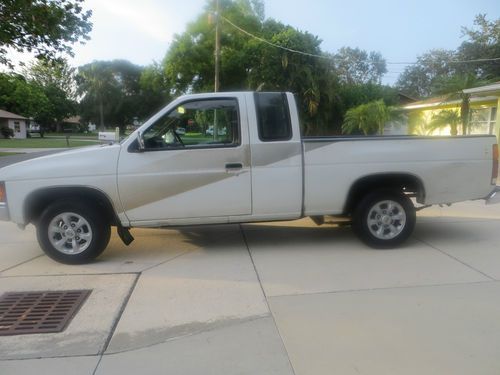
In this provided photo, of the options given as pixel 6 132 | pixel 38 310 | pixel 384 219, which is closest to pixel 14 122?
pixel 6 132

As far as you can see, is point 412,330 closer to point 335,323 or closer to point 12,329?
point 335,323

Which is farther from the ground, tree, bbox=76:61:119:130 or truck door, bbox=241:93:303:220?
tree, bbox=76:61:119:130

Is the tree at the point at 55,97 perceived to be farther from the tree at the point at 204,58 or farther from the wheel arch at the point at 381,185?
the wheel arch at the point at 381,185

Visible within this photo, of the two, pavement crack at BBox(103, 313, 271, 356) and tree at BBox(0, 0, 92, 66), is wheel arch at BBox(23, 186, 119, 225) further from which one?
tree at BBox(0, 0, 92, 66)

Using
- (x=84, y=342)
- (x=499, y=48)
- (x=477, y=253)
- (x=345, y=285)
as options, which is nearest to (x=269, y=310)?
(x=345, y=285)

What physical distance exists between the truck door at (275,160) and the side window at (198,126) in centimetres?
27

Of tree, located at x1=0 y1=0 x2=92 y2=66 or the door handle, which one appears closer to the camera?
the door handle

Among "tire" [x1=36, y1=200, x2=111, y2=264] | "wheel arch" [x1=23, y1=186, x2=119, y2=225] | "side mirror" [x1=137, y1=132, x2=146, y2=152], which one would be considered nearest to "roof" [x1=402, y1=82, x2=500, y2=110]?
"side mirror" [x1=137, y1=132, x2=146, y2=152]

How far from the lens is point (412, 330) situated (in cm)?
377

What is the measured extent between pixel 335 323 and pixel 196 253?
102 inches

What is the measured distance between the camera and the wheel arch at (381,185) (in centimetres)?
593

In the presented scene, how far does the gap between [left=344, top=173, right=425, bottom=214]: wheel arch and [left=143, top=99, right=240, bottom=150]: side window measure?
5.38 feet

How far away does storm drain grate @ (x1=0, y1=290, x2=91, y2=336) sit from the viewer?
13.1ft

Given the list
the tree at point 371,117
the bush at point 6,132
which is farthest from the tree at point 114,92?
the tree at point 371,117
